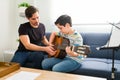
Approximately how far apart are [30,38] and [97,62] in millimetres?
956

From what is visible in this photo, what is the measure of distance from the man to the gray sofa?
0.10 meters

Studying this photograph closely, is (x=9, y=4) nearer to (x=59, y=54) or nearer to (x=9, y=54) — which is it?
(x=9, y=54)

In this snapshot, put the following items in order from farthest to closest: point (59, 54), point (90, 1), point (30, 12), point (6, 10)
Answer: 1. point (6, 10)
2. point (90, 1)
3. point (30, 12)
4. point (59, 54)

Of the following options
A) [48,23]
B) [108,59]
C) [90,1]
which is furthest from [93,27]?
[48,23]

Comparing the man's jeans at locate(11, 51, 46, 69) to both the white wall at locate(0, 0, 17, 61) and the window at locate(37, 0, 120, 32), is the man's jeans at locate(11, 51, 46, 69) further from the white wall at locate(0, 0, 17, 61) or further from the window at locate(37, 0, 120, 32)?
the window at locate(37, 0, 120, 32)

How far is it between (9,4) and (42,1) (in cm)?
62

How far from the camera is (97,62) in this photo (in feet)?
7.09

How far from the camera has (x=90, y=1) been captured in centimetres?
278

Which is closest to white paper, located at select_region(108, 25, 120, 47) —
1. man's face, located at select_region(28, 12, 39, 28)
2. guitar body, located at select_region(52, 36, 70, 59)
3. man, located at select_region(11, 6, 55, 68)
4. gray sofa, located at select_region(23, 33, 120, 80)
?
gray sofa, located at select_region(23, 33, 120, 80)

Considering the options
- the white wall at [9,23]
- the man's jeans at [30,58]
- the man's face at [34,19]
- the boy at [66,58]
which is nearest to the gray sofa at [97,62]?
the man's jeans at [30,58]

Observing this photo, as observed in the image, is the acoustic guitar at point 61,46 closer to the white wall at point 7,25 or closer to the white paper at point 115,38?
the white paper at point 115,38

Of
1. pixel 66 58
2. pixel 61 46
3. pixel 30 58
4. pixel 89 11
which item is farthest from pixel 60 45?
pixel 89 11

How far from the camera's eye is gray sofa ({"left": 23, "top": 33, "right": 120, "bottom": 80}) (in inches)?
73.1

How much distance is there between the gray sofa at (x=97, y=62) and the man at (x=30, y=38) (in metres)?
0.10
